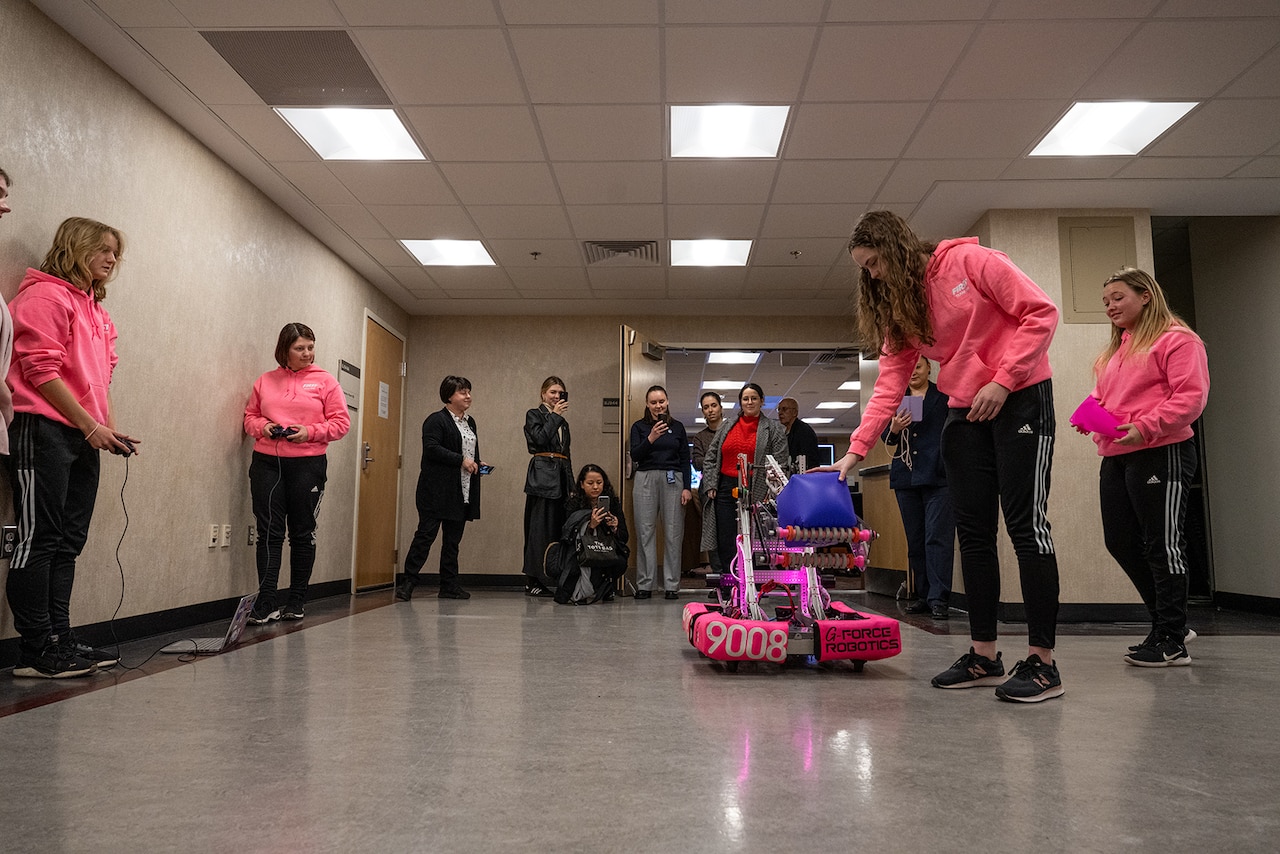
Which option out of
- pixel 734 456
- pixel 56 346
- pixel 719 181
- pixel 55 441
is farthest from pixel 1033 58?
pixel 55 441

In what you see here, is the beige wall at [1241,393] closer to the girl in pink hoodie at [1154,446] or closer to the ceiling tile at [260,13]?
the girl in pink hoodie at [1154,446]

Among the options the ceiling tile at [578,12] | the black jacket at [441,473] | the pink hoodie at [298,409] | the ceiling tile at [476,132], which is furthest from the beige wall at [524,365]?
the ceiling tile at [578,12]

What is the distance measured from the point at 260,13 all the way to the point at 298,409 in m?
1.82

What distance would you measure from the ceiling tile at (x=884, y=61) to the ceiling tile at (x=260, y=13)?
1.94m

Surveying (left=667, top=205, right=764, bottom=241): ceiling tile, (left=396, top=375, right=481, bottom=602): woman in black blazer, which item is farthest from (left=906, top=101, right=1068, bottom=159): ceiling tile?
(left=396, top=375, right=481, bottom=602): woman in black blazer

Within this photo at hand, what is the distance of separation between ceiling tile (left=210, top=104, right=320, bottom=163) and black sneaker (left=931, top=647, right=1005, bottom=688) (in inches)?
147

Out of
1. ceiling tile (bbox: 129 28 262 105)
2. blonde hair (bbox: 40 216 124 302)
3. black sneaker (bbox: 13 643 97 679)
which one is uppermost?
ceiling tile (bbox: 129 28 262 105)

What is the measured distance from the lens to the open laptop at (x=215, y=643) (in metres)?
2.92

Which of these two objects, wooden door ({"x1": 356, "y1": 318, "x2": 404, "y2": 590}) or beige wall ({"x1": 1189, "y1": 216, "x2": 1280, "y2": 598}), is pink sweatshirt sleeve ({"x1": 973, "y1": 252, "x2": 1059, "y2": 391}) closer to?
beige wall ({"x1": 1189, "y1": 216, "x2": 1280, "y2": 598})

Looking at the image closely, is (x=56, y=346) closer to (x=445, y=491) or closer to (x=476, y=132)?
(x=476, y=132)

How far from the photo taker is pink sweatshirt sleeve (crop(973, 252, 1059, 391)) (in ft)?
6.66

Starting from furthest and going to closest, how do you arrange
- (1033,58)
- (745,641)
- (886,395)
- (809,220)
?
(809,220)
(1033,58)
(745,641)
(886,395)

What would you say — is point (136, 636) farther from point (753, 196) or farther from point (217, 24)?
point (753, 196)

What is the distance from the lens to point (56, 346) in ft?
8.39
